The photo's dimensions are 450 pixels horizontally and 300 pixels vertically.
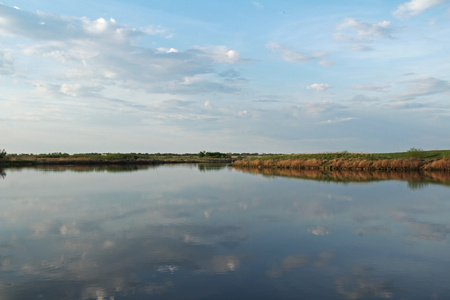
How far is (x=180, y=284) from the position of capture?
19.4ft

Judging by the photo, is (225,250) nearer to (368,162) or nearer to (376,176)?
(376,176)

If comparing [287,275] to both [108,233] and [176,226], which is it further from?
[108,233]

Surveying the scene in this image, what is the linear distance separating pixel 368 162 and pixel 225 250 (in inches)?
1392

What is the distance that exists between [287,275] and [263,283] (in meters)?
0.61

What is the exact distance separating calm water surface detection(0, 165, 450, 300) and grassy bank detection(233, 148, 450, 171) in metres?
24.9

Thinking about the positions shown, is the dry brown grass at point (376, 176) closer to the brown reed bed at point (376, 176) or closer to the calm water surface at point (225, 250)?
the brown reed bed at point (376, 176)

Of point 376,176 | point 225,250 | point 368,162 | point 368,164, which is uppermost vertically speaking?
point 368,162

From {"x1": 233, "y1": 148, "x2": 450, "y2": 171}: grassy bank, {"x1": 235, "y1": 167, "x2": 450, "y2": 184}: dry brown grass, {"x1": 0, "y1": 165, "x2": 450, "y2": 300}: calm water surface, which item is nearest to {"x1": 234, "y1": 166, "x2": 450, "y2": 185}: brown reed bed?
{"x1": 235, "y1": 167, "x2": 450, "y2": 184}: dry brown grass

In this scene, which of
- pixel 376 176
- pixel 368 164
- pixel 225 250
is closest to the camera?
pixel 225 250

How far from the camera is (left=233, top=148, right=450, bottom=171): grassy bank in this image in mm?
37250

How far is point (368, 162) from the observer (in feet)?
128

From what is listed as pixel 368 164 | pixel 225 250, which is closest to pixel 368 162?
pixel 368 164

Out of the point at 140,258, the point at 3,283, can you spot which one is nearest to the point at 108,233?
the point at 140,258

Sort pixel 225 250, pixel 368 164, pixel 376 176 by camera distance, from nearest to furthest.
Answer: pixel 225 250 < pixel 376 176 < pixel 368 164
